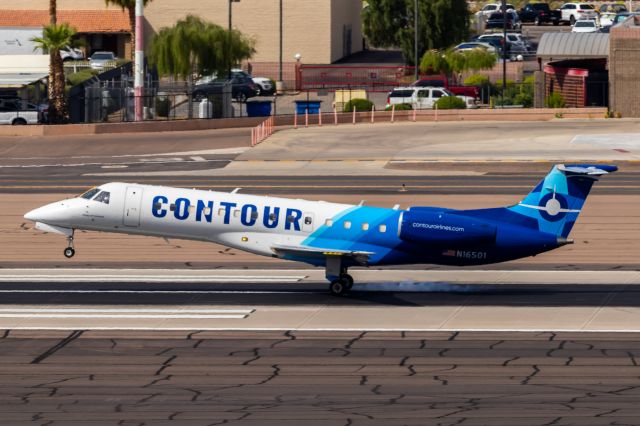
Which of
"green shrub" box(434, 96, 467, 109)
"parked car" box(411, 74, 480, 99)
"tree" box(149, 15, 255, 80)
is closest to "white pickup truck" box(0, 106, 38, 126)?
"tree" box(149, 15, 255, 80)

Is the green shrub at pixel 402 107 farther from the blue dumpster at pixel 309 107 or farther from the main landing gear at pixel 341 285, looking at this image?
the main landing gear at pixel 341 285

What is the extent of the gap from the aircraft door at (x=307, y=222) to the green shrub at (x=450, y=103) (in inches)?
1913

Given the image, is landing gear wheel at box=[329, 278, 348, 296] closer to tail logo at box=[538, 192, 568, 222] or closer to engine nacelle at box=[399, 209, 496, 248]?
engine nacelle at box=[399, 209, 496, 248]

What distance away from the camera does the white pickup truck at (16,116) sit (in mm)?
74312

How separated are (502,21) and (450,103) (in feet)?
192

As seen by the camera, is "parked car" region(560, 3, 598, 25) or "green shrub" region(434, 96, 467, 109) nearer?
"green shrub" region(434, 96, 467, 109)

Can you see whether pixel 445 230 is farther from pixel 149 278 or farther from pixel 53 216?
pixel 53 216

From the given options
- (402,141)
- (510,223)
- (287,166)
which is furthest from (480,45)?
(510,223)

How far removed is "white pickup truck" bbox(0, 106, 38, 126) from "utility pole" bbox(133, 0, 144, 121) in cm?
581

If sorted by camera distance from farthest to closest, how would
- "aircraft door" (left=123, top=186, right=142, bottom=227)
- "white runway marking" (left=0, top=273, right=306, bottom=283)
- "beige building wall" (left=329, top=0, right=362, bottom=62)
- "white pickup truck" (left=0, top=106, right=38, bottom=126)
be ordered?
"beige building wall" (left=329, top=0, right=362, bottom=62), "white pickup truck" (left=0, top=106, right=38, bottom=126), "white runway marking" (left=0, top=273, right=306, bottom=283), "aircraft door" (left=123, top=186, right=142, bottom=227)

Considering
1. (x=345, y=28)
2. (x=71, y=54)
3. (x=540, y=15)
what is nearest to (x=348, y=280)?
(x=71, y=54)

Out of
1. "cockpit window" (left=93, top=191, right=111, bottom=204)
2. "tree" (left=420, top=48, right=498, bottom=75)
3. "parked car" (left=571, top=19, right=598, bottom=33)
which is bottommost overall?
"cockpit window" (left=93, top=191, right=111, bottom=204)

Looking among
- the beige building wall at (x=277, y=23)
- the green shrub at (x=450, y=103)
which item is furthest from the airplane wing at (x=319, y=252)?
the beige building wall at (x=277, y=23)

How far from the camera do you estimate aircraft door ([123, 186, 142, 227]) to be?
1305 inches
